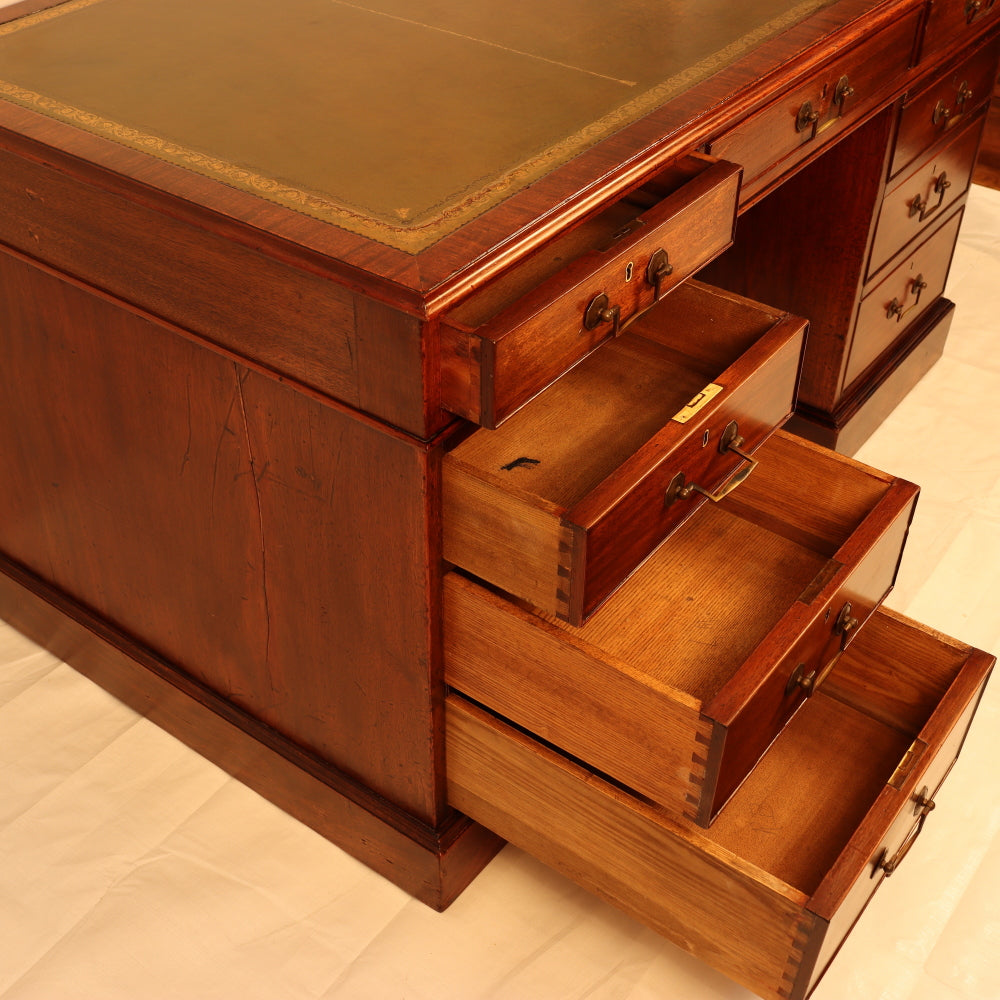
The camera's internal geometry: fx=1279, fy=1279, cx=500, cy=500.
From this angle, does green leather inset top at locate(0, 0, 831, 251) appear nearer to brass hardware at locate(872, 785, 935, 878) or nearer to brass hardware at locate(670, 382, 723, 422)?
brass hardware at locate(670, 382, 723, 422)

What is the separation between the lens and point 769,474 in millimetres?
1324

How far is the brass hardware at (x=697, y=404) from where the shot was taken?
1094 mm

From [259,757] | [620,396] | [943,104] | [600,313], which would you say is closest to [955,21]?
[943,104]

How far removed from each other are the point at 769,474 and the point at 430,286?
0.53 meters

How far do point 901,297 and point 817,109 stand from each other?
2.16ft

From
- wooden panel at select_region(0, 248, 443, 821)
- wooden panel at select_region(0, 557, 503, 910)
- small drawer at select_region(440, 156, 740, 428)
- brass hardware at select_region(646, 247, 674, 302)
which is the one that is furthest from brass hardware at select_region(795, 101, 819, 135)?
wooden panel at select_region(0, 557, 503, 910)

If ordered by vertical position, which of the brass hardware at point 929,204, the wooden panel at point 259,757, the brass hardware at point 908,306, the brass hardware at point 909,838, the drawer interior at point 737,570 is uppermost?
the brass hardware at point 929,204

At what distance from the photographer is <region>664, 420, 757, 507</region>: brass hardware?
1.11 m

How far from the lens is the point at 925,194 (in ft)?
6.11

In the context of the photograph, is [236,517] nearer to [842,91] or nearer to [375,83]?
[375,83]

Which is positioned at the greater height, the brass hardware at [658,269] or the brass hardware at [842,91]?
the brass hardware at [842,91]

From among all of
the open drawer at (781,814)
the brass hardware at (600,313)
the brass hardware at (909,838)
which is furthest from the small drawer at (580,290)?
the brass hardware at (909,838)

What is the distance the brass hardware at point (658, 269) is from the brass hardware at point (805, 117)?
0.33 m

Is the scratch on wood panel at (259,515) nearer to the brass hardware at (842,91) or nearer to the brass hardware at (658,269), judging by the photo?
the brass hardware at (658,269)
